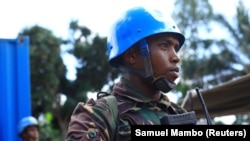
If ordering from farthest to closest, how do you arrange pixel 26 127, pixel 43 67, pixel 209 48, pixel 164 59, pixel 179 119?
pixel 209 48 < pixel 43 67 < pixel 26 127 < pixel 164 59 < pixel 179 119

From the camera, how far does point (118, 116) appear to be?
1.61 metres

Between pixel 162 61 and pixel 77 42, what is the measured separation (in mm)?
16221

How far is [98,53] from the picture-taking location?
17.5 meters

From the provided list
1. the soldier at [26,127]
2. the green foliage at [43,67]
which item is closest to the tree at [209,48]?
the green foliage at [43,67]

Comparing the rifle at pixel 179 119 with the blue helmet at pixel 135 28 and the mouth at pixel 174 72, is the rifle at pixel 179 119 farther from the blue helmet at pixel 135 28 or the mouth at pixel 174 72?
the blue helmet at pixel 135 28

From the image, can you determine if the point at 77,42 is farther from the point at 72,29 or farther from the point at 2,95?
the point at 2,95

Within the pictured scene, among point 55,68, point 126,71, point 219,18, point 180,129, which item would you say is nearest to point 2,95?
point 126,71

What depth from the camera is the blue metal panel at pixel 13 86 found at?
3.40 m

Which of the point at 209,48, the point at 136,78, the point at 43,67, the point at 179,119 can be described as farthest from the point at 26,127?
the point at 209,48

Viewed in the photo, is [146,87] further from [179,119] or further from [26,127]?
[26,127]

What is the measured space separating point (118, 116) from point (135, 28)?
360 millimetres

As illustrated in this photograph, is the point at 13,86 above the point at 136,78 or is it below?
above

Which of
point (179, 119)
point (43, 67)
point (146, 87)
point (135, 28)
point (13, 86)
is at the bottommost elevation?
point (179, 119)

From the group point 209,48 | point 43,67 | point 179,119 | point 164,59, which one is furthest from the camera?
point 209,48
